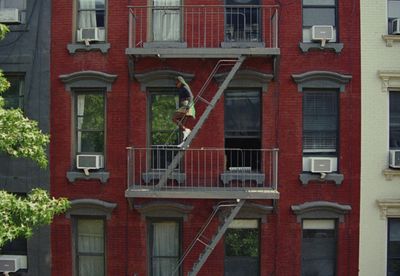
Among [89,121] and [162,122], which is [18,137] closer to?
[89,121]

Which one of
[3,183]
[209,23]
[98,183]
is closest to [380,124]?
[209,23]

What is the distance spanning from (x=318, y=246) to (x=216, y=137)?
3.37m

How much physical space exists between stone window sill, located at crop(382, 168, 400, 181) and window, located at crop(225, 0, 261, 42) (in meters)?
4.05

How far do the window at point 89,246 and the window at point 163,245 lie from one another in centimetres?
116

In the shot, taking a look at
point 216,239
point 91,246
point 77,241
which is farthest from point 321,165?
point 77,241

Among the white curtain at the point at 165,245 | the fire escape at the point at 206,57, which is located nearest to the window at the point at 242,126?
the fire escape at the point at 206,57

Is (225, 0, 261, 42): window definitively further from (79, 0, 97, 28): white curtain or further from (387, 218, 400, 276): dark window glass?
(387, 218, 400, 276): dark window glass

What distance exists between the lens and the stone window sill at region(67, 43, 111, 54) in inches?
417

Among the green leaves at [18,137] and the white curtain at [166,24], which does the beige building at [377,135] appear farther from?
the green leaves at [18,137]

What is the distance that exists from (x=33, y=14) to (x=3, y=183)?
395 centimetres

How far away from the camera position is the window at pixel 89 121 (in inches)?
427

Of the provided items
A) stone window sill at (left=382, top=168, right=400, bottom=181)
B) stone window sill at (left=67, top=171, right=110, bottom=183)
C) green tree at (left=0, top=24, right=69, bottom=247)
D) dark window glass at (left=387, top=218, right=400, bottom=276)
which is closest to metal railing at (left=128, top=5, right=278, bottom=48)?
stone window sill at (left=67, top=171, right=110, bottom=183)

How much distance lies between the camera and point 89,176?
34.7 feet

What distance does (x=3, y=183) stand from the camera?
10.8 m
